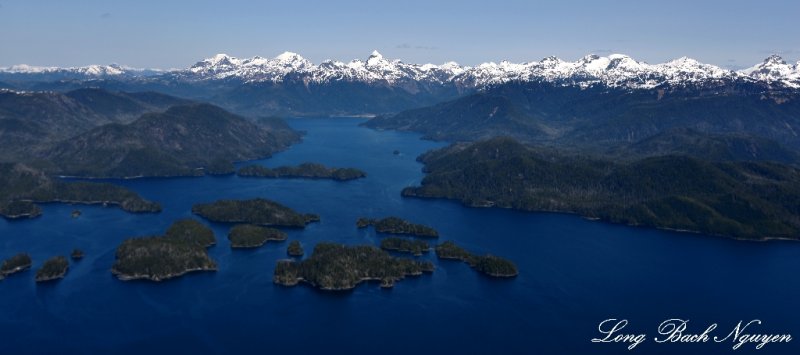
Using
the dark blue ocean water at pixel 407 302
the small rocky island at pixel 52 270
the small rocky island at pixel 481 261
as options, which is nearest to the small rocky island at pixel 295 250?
the dark blue ocean water at pixel 407 302

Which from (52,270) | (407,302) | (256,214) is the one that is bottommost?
(407,302)

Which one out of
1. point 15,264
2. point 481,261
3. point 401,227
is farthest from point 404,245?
point 15,264

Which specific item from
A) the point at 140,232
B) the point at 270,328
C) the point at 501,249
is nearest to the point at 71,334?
the point at 270,328

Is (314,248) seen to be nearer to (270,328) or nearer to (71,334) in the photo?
(270,328)

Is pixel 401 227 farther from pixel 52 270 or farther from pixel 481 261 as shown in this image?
pixel 52 270

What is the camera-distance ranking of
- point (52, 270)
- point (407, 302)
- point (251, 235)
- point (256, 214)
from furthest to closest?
point (256, 214)
point (251, 235)
point (52, 270)
point (407, 302)

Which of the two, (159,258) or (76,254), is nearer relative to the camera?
(159,258)

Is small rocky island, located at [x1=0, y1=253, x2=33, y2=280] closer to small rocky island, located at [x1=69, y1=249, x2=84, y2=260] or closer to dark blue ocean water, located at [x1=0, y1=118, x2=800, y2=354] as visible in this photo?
dark blue ocean water, located at [x1=0, y1=118, x2=800, y2=354]

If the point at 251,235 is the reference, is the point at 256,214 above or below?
above
